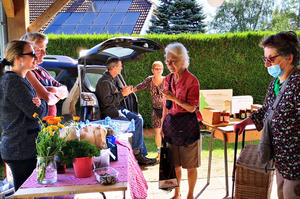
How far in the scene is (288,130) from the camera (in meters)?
1.96

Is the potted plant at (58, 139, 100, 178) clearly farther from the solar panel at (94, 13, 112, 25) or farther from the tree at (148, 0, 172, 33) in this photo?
the solar panel at (94, 13, 112, 25)

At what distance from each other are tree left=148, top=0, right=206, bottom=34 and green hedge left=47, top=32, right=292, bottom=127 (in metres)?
8.80

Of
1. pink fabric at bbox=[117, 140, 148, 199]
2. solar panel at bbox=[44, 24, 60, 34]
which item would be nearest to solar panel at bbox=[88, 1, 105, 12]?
solar panel at bbox=[44, 24, 60, 34]

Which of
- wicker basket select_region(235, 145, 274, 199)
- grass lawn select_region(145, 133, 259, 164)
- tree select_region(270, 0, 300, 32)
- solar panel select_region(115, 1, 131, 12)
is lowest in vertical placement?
grass lawn select_region(145, 133, 259, 164)

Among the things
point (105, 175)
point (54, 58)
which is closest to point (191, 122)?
point (105, 175)

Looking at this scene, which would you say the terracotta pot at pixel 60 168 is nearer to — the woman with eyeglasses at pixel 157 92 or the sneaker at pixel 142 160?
the sneaker at pixel 142 160

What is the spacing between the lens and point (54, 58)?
542 centimetres

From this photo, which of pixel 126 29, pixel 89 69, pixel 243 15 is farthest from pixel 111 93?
pixel 243 15

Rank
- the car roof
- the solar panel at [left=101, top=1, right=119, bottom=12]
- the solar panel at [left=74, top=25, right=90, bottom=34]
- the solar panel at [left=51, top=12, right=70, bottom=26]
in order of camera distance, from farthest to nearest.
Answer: the solar panel at [left=101, top=1, right=119, bottom=12] → the solar panel at [left=51, top=12, right=70, bottom=26] → the solar panel at [left=74, top=25, right=90, bottom=34] → the car roof

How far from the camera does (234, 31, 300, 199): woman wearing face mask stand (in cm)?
194

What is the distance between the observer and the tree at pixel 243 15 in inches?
1294

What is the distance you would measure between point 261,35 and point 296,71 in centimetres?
625

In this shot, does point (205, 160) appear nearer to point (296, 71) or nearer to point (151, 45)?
point (151, 45)

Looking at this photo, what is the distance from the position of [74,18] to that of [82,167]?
60.5ft
